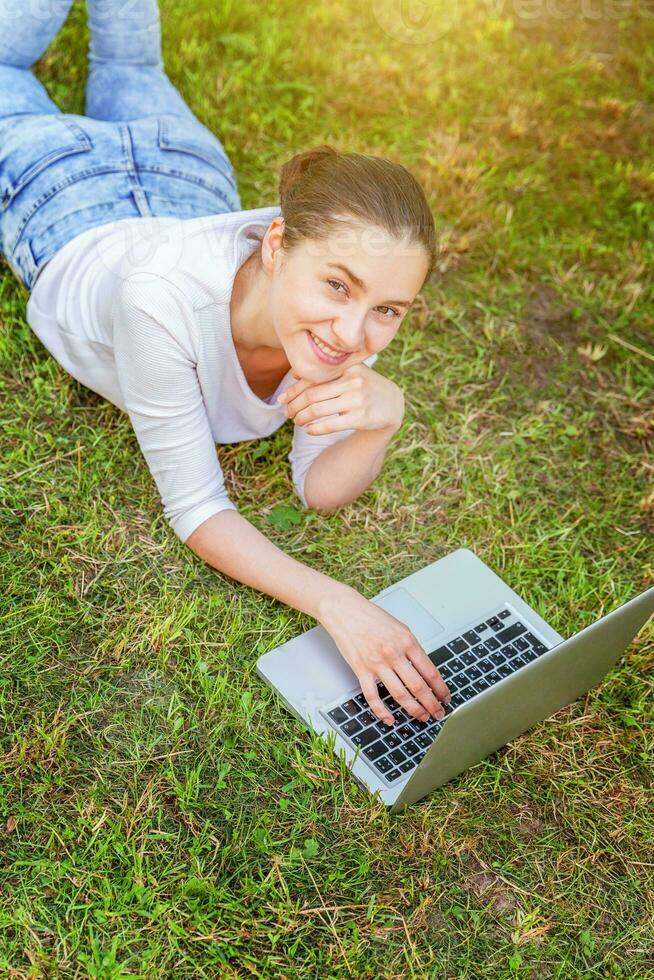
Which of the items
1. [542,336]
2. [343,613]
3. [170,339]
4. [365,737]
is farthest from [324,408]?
[542,336]

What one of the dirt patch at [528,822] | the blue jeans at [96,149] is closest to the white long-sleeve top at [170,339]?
the blue jeans at [96,149]

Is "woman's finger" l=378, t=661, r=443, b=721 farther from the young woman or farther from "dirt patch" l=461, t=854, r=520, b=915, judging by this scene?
"dirt patch" l=461, t=854, r=520, b=915

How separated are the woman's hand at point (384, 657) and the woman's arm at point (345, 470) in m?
0.53

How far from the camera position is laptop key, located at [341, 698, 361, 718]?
2409 millimetres

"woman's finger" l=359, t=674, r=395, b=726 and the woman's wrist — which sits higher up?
the woman's wrist

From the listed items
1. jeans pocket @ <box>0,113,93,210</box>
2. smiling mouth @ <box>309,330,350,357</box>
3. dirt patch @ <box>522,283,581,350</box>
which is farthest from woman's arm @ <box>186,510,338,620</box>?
dirt patch @ <box>522,283,581,350</box>

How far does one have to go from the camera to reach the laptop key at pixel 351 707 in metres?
2.41

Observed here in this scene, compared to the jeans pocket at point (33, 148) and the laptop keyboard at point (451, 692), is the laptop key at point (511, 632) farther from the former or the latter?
the jeans pocket at point (33, 148)

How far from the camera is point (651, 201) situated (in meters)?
4.27

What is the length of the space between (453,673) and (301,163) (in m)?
1.44

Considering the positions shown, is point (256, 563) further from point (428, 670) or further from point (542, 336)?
point (542, 336)

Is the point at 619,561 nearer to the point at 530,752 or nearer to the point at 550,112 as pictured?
the point at 530,752

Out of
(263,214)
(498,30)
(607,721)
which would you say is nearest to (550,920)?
(607,721)

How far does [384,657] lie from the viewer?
2.38 m
